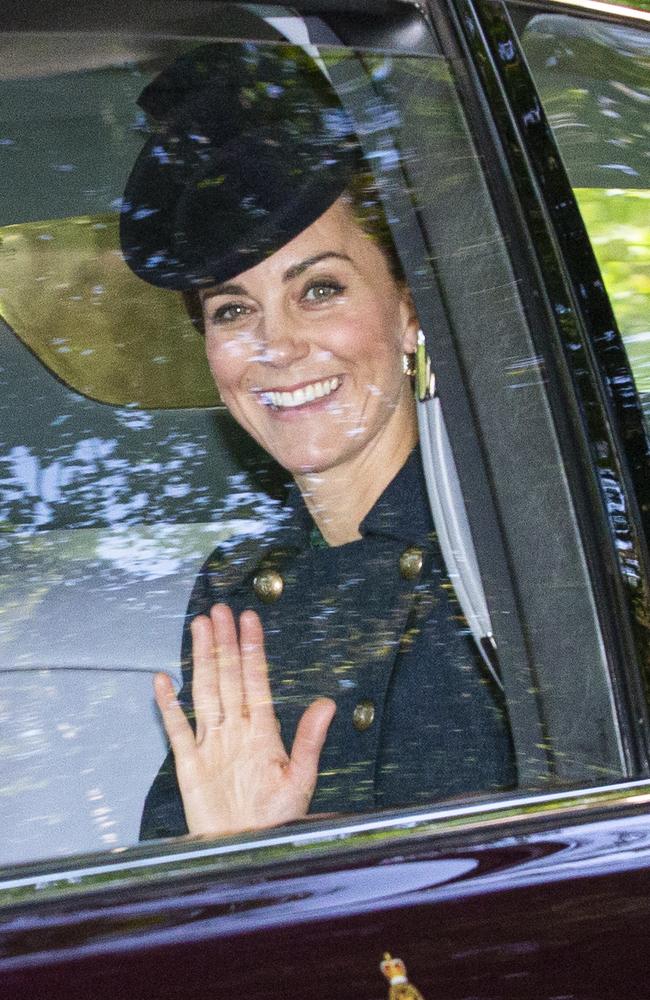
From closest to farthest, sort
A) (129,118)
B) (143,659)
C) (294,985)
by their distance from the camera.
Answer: (294,985), (143,659), (129,118)

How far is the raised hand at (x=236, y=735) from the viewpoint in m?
1.30

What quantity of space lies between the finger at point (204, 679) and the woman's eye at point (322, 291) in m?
0.34

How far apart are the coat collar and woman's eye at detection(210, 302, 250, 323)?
0.17 m

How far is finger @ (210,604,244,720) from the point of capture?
1.33 meters

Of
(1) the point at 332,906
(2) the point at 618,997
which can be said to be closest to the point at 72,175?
(1) the point at 332,906

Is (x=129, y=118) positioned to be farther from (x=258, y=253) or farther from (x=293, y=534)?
(x=293, y=534)

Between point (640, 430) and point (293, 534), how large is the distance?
36 cm

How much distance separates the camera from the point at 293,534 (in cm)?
138

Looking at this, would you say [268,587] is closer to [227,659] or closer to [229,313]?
[227,659]

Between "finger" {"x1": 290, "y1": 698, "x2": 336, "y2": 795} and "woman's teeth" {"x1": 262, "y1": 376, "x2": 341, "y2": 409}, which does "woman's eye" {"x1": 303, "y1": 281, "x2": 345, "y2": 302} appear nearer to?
"woman's teeth" {"x1": 262, "y1": 376, "x2": 341, "y2": 409}

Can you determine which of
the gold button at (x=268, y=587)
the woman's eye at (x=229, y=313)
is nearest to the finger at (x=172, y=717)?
the gold button at (x=268, y=587)

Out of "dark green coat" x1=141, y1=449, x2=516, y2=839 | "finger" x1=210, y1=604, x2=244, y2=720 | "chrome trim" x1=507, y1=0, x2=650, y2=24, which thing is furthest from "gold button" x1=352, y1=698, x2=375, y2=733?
"chrome trim" x1=507, y1=0, x2=650, y2=24

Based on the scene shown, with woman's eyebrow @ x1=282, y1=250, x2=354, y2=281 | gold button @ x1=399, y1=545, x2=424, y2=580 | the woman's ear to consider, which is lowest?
gold button @ x1=399, y1=545, x2=424, y2=580

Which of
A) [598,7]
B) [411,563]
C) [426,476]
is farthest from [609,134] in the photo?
[411,563]
